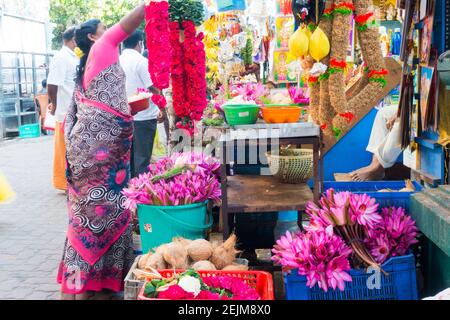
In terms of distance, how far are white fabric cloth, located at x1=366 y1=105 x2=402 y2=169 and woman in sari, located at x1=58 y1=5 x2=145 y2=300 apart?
2.60m

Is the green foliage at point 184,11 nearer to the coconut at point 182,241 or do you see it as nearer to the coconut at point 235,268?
the coconut at point 182,241

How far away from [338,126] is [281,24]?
18.2ft

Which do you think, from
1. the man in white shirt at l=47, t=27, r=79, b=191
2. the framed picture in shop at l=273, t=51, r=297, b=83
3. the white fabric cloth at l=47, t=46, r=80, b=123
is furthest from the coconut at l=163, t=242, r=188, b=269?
the framed picture in shop at l=273, t=51, r=297, b=83

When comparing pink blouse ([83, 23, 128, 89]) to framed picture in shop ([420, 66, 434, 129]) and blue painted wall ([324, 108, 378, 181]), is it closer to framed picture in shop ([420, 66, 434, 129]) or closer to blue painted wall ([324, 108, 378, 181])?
framed picture in shop ([420, 66, 434, 129])

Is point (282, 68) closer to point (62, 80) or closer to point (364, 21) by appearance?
point (62, 80)

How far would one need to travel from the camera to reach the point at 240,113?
367 centimetres

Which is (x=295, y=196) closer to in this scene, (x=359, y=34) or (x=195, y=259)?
(x=195, y=259)

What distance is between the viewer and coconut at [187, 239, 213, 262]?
3.13m

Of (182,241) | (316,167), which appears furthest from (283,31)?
(182,241)

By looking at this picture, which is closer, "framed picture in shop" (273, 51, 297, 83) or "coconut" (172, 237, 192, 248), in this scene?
"coconut" (172, 237, 192, 248)

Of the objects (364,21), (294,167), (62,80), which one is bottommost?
Answer: (294,167)

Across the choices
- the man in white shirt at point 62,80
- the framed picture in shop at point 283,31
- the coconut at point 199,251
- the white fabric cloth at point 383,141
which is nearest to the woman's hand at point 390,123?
the white fabric cloth at point 383,141

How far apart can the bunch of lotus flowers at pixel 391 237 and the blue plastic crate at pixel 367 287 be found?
65 millimetres

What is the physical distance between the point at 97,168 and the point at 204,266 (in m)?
1.35
